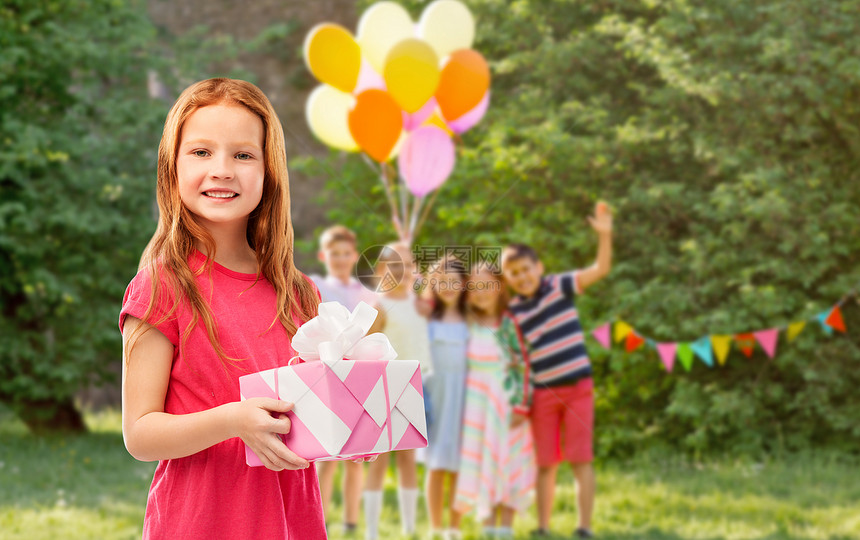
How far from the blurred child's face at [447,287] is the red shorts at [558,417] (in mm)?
428

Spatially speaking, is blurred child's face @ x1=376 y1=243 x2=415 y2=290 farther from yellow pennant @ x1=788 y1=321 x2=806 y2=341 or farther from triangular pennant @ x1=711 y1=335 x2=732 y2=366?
yellow pennant @ x1=788 y1=321 x2=806 y2=341

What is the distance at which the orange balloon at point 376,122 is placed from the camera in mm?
2982

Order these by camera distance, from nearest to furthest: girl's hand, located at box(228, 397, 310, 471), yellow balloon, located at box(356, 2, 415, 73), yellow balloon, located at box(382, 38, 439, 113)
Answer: girl's hand, located at box(228, 397, 310, 471), yellow balloon, located at box(382, 38, 439, 113), yellow balloon, located at box(356, 2, 415, 73)

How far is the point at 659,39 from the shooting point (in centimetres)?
445

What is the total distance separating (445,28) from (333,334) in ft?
9.34

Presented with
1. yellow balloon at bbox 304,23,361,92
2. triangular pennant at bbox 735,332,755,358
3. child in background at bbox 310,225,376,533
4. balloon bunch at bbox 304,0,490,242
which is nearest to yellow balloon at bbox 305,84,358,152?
balloon bunch at bbox 304,0,490,242

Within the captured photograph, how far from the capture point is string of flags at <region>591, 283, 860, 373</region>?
158 inches

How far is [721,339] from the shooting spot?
411cm

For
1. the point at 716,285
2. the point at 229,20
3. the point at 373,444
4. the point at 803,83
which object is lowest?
the point at 373,444

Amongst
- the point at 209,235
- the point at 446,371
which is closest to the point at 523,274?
the point at 446,371

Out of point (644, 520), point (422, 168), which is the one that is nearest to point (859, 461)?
point (644, 520)

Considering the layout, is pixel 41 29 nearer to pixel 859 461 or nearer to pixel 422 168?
pixel 422 168

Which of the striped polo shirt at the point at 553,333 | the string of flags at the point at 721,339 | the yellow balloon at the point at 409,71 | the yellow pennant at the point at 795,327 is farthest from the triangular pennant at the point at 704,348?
the yellow balloon at the point at 409,71

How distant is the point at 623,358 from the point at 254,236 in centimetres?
405
